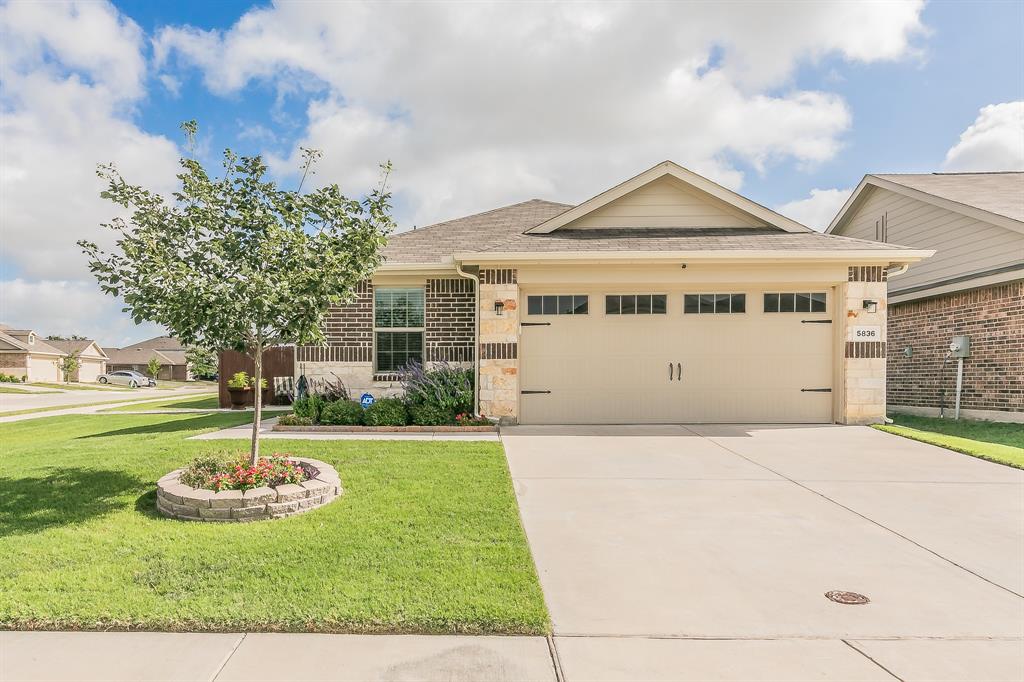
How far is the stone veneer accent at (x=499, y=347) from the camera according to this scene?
31.4 feet

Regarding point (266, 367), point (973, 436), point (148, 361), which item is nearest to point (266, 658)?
point (973, 436)

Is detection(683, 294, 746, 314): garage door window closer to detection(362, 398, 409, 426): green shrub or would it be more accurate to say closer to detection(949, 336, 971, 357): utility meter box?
detection(949, 336, 971, 357): utility meter box

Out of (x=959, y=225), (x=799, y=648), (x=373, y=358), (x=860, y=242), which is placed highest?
(x=959, y=225)

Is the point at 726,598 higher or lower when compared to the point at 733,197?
lower

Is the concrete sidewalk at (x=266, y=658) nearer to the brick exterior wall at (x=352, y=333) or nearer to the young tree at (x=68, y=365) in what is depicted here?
the brick exterior wall at (x=352, y=333)

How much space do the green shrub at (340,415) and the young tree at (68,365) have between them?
50811mm

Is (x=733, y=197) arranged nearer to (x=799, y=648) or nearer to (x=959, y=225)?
(x=959, y=225)

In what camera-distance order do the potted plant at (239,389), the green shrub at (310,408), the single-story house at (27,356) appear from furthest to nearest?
the single-story house at (27,356) → the potted plant at (239,389) → the green shrub at (310,408)

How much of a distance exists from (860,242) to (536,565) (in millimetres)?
9837

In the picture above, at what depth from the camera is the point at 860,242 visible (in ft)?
32.9

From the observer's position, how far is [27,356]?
43.4 meters

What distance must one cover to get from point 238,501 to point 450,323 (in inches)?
246

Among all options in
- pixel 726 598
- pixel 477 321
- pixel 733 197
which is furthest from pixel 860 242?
pixel 726 598

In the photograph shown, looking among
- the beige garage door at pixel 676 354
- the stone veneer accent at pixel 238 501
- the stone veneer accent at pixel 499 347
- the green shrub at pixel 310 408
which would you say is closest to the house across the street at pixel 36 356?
the green shrub at pixel 310 408
